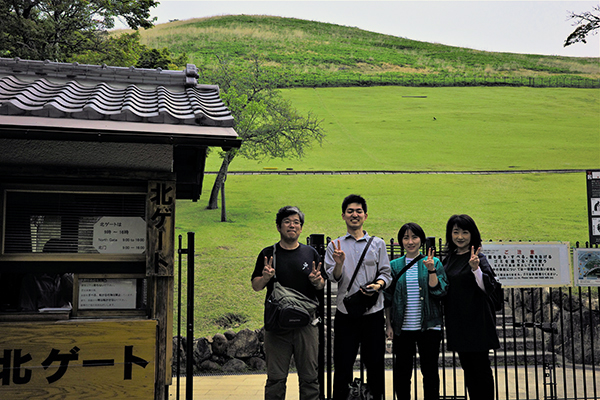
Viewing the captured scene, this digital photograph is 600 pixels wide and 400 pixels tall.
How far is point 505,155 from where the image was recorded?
1139 inches

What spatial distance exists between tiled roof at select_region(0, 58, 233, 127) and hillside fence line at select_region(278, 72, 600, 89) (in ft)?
140

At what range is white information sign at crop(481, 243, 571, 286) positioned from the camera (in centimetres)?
501

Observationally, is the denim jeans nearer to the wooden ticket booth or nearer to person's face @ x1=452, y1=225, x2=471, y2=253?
the wooden ticket booth

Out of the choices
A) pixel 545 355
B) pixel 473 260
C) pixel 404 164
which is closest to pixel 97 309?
pixel 473 260

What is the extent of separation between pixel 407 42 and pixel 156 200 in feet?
280

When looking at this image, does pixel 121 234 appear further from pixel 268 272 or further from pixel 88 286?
pixel 268 272

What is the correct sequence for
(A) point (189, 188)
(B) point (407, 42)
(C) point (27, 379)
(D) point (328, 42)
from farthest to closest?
(B) point (407, 42) → (D) point (328, 42) → (A) point (189, 188) → (C) point (27, 379)

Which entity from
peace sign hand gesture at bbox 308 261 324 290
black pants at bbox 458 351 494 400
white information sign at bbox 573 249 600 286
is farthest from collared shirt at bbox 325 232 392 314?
white information sign at bbox 573 249 600 286

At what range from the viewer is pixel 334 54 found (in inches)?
2628

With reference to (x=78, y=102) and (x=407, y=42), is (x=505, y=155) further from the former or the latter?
(x=407, y=42)

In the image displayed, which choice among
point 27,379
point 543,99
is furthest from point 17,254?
point 543,99

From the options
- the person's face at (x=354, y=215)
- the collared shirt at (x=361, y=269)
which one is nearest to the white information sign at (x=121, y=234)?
the collared shirt at (x=361, y=269)

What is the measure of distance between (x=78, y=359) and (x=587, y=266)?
5.34 m

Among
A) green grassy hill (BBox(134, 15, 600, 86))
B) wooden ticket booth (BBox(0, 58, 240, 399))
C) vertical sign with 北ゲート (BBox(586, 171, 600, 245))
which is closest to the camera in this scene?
wooden ticket booth (BBox(0, 58, 240, 399))
